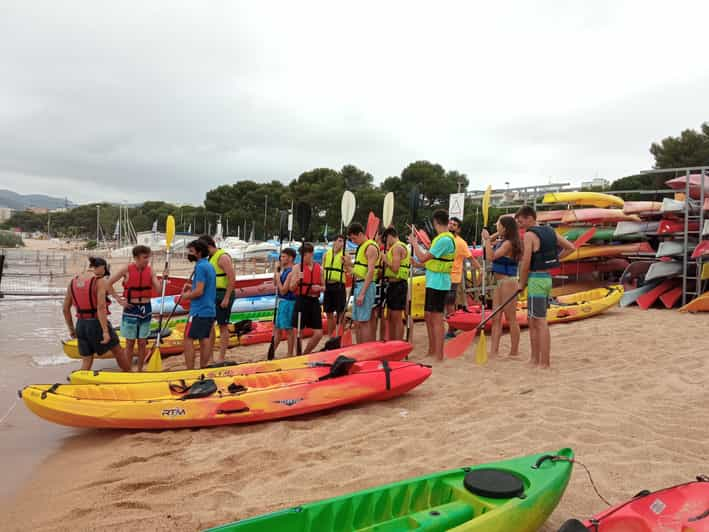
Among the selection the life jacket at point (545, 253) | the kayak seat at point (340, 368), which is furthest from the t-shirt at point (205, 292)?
the life jacket at point (545, 253)

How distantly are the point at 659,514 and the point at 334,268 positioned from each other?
15.7ft

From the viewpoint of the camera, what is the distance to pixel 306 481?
121 inches

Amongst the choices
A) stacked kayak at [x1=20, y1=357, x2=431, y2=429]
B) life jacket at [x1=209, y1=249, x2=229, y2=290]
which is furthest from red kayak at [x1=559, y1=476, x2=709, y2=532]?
life jacket at [x1=209, y1=249, x2=229, y2=290]

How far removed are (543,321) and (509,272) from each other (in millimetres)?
946

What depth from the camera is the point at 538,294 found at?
17.1ft

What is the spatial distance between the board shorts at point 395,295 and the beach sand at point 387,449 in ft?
5.36

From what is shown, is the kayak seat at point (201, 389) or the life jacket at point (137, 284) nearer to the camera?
the kayak seat at point (201, 389)

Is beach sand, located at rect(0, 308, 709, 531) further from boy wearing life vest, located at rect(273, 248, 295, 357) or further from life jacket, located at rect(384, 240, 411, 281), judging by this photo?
boy wearing life vest, located at rect(273, 248, 295, 357)

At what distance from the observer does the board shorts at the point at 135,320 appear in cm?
612

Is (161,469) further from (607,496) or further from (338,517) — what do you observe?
(607,496)

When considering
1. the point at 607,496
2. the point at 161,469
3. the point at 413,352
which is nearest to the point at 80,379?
the point at 161,469

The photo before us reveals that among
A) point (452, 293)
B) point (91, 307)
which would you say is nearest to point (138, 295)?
point (91, 307)

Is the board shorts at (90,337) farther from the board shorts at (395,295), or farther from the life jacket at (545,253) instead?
the life jacket at (545,253)

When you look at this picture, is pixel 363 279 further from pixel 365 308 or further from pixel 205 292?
pixel 205 292
